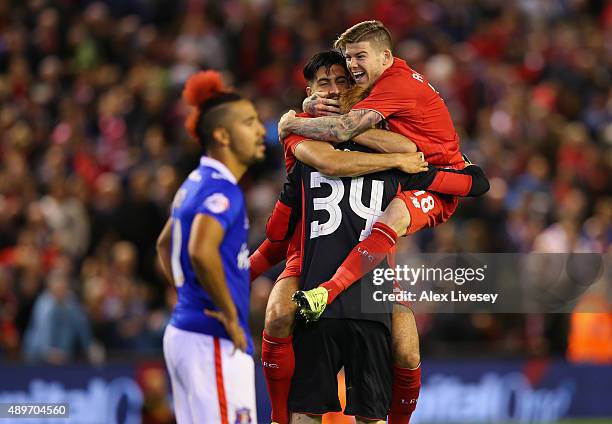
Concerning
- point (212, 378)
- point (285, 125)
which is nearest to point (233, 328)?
point (212, 378)

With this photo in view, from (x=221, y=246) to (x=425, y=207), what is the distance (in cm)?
140

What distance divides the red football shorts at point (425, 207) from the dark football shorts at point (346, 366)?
64 cm

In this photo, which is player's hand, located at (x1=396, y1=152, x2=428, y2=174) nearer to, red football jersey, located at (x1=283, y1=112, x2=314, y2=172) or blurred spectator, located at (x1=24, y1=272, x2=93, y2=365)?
red football jersey, located at (x1=283, y1=112, x2=314, y2=172)

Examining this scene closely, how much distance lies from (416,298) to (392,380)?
2.66 feet

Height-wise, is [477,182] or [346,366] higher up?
[477,182]

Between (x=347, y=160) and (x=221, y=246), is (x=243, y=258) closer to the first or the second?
(x=221, y=246)

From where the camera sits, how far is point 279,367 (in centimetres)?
727

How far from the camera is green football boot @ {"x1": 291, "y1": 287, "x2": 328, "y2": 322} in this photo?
269 inches

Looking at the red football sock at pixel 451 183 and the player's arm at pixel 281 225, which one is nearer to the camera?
the red football sock at pixel 451 183

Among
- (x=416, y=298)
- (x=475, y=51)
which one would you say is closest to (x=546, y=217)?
(x=475, y=51)

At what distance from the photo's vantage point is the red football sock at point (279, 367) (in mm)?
7266

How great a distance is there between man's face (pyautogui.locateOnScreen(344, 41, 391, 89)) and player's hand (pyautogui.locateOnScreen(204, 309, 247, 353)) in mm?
1719

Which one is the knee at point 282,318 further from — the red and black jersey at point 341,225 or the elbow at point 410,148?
the elbow at point 410,148

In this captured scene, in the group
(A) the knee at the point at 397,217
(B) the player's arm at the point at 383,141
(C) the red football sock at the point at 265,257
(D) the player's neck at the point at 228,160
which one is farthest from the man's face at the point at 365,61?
(C) the red football sock at the point at 265,257
